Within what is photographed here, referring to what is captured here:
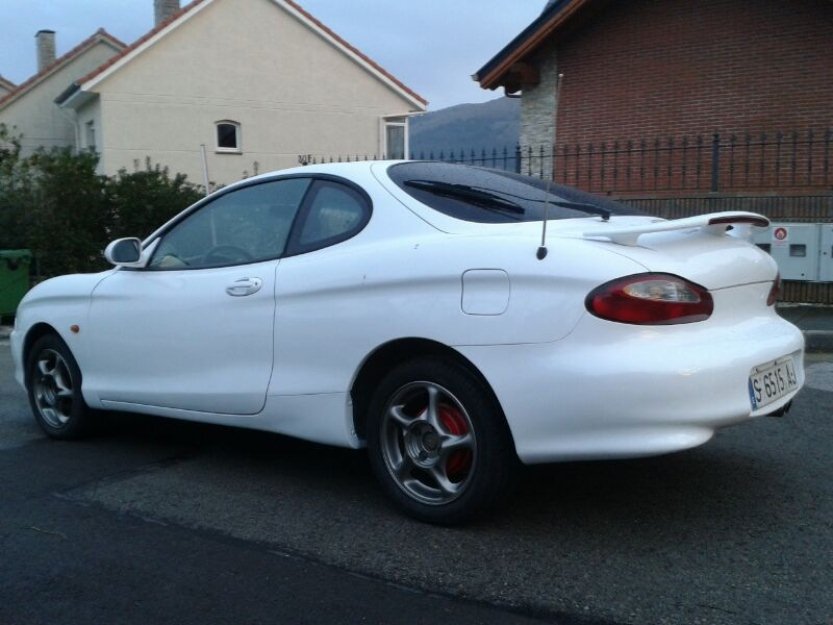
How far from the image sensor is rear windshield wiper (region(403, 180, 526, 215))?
4.50 metres

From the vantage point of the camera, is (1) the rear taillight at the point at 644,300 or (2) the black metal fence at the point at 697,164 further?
(2) the black metal fence at the point at 697,164

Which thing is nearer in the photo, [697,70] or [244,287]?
[244,287]

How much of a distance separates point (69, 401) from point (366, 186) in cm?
258

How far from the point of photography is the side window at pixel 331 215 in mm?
4613

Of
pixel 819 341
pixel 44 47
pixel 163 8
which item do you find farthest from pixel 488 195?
pixel 44 47

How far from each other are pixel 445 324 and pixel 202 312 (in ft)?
5.04

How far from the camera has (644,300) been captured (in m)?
3.72

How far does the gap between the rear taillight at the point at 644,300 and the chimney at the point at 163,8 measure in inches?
1253

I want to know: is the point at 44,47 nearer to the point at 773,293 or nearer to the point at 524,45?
the point at 524,45

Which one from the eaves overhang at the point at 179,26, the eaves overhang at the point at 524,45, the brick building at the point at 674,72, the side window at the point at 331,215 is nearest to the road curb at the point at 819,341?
Result: the brick building at the point at 674,72

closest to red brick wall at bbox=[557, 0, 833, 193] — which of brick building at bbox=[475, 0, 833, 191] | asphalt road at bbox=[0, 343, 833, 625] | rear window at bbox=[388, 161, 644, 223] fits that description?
brick building at bbox=[475, 0, 833, 191]

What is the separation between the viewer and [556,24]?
1688 centimetres

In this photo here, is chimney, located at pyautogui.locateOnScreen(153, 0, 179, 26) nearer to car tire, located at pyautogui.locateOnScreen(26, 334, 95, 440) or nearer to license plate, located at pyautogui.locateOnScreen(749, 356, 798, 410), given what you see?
car tire, located at pyautogui.locateOnScreen(26, 334, 95, 440)

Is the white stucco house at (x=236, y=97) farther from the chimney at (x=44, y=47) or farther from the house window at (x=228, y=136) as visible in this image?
the chimney at (x=44, y=47)
